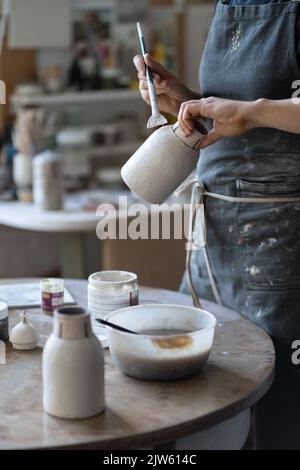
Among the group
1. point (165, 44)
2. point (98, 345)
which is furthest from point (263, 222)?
point (165, 44)

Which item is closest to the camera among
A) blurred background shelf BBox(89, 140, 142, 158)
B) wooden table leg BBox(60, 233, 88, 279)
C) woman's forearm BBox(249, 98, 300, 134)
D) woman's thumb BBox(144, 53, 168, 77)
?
woman's forearm BBox(249, 98, 300, 134)

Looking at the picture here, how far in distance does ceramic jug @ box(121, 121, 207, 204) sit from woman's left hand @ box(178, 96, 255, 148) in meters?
0.03

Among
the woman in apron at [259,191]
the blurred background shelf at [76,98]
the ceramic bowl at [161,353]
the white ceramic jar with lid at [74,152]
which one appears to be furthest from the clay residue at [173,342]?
the blurred background shelf at [76,98]

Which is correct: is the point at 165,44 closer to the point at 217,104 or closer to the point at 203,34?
the point at 203,34

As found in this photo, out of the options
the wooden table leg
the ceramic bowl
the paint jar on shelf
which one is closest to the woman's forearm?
the ceramic bowl

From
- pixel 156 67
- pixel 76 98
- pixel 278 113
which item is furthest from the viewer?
pixel 76 98

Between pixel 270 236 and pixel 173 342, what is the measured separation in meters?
0.45

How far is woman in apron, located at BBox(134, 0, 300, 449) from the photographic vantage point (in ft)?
5.02

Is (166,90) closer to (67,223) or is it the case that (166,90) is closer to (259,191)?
(259,191)

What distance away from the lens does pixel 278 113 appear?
1384 millimetres

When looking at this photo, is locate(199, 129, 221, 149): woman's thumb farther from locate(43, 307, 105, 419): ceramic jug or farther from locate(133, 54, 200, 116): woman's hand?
locate(43, 307, 105, 419): ceramic jug

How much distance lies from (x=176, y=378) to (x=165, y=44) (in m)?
3.43

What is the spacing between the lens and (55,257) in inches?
135
